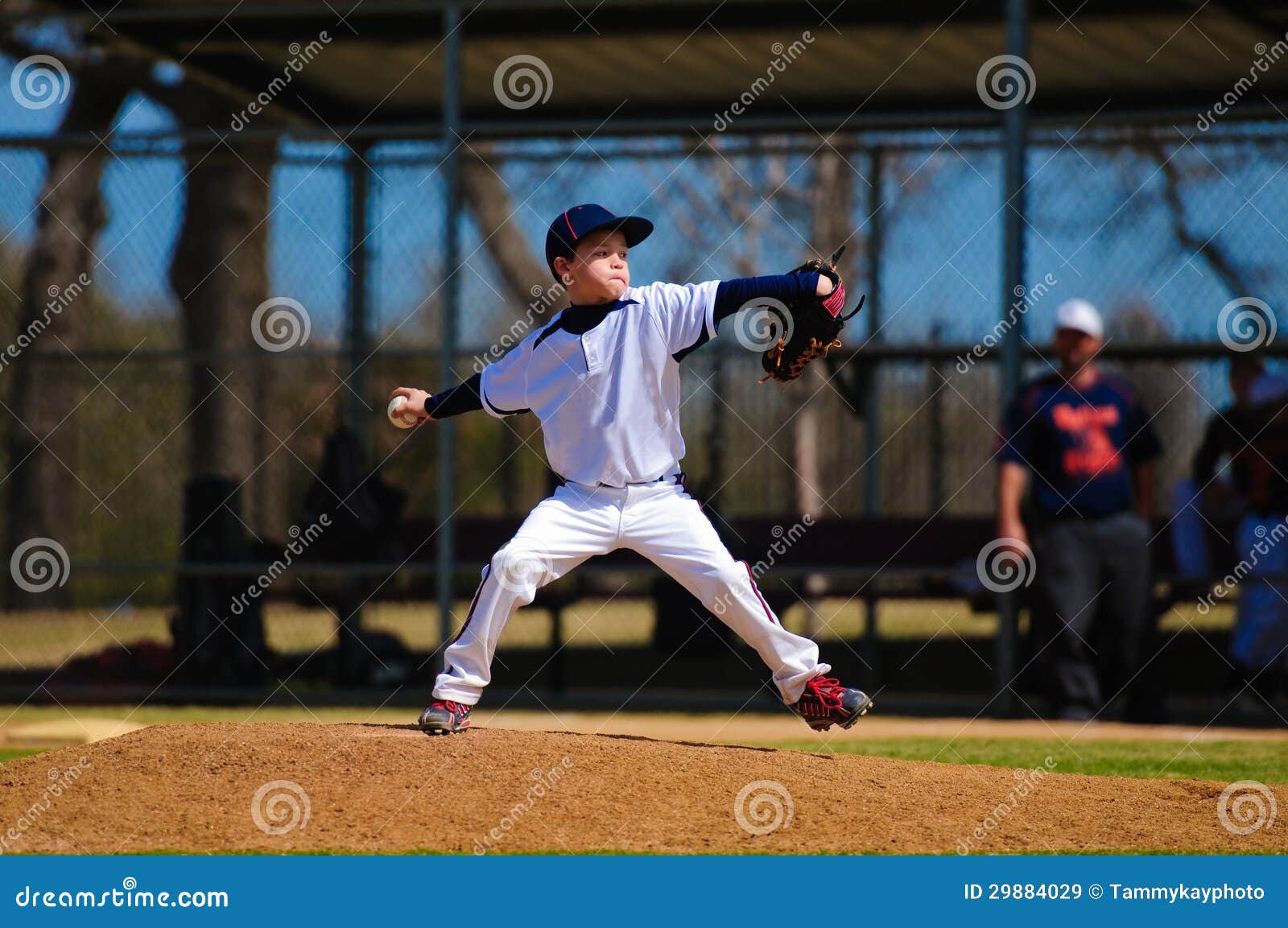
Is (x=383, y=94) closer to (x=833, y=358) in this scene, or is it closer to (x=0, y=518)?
(x=833, y=358)

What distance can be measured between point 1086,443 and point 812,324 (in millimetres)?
3328

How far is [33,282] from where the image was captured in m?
17.9

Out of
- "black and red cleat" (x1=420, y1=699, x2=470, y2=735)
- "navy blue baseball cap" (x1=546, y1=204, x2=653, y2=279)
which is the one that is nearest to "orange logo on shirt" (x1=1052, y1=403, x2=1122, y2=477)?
"navy blue baseball cap" (x1=546, y1=204, x2=653, y2=279)

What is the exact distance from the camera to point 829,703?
5.53 m

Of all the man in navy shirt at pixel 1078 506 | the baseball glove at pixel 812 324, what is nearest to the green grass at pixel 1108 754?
the man in navy shirt at pixel 1078 506

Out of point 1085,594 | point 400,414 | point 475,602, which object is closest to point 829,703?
point 475,602

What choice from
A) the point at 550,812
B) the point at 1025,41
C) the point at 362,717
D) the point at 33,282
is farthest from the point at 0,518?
the point at 550,812

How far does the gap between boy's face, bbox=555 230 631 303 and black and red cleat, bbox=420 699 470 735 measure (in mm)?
1514

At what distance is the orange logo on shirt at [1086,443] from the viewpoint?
26.8ft

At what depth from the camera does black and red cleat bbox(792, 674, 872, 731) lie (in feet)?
18.1

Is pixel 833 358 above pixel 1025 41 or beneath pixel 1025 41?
beneath

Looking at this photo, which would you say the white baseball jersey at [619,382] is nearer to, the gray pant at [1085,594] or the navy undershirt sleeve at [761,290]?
the navy undershirt sleeve at [761,290]

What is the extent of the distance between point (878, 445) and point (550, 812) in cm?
817

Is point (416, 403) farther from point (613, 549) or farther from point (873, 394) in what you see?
point (873, 394)
